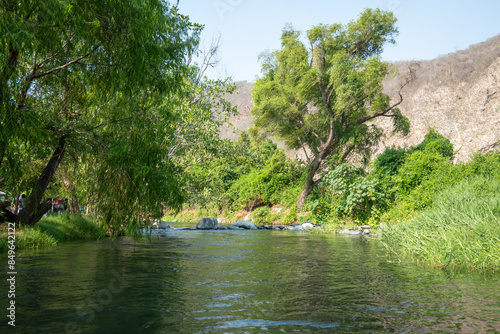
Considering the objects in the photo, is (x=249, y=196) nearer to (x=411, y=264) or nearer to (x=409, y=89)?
(x=409, y=89)

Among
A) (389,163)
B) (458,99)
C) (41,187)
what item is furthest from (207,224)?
(458,99)

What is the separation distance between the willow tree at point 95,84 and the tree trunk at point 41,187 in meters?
0.07

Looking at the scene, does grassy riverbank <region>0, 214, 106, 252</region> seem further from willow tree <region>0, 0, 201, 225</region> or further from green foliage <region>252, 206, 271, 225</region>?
green foliage <region>252, 206, 271, 225</region>

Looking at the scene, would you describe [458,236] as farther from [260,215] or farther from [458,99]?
[458,99]

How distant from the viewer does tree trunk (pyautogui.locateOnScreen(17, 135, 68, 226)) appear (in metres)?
9.46

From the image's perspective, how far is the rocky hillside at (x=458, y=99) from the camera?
33250 mm

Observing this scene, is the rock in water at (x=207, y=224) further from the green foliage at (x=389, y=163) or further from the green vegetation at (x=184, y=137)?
the green foliage at (x=389, y=163)

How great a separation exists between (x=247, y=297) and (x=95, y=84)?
5494 millimetres

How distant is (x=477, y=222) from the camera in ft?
25.8

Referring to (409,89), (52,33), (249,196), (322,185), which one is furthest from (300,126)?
(52,33)

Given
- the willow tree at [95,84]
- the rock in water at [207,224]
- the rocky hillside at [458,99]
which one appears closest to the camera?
the willow tree at [95,84]

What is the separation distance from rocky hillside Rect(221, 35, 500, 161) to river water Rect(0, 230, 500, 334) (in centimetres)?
2685

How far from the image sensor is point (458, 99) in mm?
37938

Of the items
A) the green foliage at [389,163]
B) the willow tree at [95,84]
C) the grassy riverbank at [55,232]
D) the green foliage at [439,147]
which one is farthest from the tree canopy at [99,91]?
the green foliage at [439,147]
